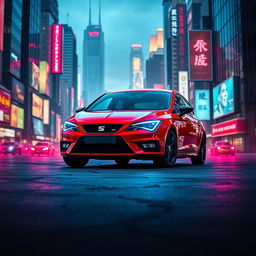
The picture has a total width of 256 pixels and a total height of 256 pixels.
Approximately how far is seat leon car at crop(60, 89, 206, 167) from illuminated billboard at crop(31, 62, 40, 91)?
78.5 m

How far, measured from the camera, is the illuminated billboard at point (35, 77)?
84062mm

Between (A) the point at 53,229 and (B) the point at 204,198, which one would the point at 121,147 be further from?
(A) the point at 53,229

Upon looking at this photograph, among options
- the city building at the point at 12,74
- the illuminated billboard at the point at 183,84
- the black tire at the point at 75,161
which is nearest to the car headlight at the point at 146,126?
A: the black tire at the point at 75,161

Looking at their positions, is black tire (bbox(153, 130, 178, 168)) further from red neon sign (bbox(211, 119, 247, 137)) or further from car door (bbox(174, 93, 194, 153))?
red neon sign (bbox(211, 119, 247, 137))

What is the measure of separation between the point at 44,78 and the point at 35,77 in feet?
31.9

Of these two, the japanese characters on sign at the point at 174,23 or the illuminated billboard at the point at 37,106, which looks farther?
the japanese characters on sign at the point at 174,23

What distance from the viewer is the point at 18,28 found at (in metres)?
74.8

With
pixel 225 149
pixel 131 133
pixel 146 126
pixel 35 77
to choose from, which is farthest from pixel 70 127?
pixel 35 77

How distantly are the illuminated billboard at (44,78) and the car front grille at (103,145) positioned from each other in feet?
297

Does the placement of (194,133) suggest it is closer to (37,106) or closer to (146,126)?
(146,126)

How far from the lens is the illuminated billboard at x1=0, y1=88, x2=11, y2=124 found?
2267 inches

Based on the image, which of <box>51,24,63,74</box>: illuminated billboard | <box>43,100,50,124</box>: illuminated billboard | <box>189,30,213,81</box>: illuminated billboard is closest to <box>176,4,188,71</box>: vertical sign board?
<box>51,24,63,74</box>: illuminated billboard

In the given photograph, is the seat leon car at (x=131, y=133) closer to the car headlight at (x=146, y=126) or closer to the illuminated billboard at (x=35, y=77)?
the car headlight at (x=146, y=126)

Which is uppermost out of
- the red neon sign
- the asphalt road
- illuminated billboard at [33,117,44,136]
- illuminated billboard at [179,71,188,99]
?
illuminated billboard at [179,71,188,99]
